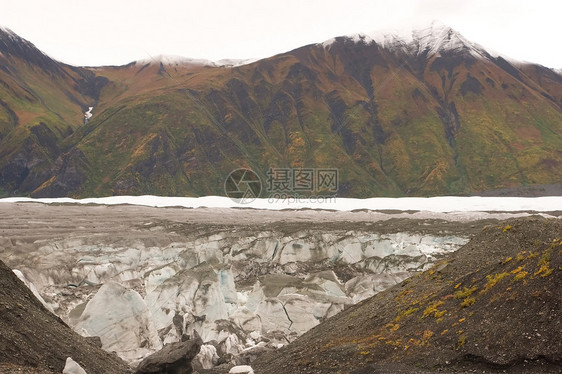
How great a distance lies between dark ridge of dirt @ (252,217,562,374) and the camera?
14867 millimetres

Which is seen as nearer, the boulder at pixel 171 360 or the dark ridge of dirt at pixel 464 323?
the dark ridge of dirt at pixel 464 323

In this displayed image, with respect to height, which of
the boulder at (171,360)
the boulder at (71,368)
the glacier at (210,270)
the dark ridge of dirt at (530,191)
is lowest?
the dark ridge of dirt at (530,191)

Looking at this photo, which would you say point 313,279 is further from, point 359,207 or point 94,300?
point 359,207

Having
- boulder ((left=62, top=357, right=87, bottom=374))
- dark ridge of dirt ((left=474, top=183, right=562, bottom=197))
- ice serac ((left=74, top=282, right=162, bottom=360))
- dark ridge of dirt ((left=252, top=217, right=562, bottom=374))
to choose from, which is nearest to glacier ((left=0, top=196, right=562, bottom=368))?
ice serac ((left=74, top=282, right=162, bottom=360))

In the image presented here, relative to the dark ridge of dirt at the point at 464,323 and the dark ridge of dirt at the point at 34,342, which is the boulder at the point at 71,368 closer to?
the dark ridge of dirt at the point at 34,342

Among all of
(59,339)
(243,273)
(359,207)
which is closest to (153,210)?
(359,207)

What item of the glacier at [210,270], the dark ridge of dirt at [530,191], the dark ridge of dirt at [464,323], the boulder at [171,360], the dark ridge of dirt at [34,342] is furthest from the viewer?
the dark ridge of dirt at [530,191]

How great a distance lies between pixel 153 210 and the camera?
340 feet

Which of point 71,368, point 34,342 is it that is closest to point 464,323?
point 71,368

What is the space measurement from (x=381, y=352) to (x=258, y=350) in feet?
35.0
